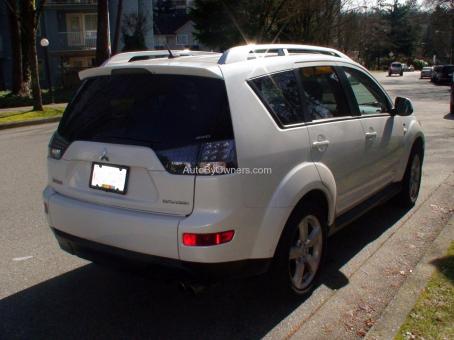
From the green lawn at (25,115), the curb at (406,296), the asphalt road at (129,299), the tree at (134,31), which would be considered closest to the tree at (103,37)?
the green lawn at (25,115)

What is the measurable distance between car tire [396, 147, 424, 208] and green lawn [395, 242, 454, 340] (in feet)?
5.73

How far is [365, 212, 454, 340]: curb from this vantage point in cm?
325

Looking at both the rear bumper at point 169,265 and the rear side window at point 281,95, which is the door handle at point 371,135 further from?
the rear bumper at point 169,265

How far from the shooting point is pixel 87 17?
40125mm

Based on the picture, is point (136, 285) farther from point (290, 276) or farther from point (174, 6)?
point (174, 6)

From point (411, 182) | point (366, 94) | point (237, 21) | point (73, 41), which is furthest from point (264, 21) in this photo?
point (366, 94)

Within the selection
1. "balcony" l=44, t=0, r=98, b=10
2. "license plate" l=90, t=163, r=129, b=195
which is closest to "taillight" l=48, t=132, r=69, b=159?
"license plate" l=90, t=163, r=129, b=195

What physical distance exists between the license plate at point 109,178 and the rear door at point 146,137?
12 millimetres

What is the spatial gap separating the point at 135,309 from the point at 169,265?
2.46 feet

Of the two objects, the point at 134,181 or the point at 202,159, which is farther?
the point at 134,181

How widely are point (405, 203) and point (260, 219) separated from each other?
3294mm

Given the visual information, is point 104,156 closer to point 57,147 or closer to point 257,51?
point 57,147

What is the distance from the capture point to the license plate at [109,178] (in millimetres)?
3217

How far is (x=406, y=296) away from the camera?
3.67m
